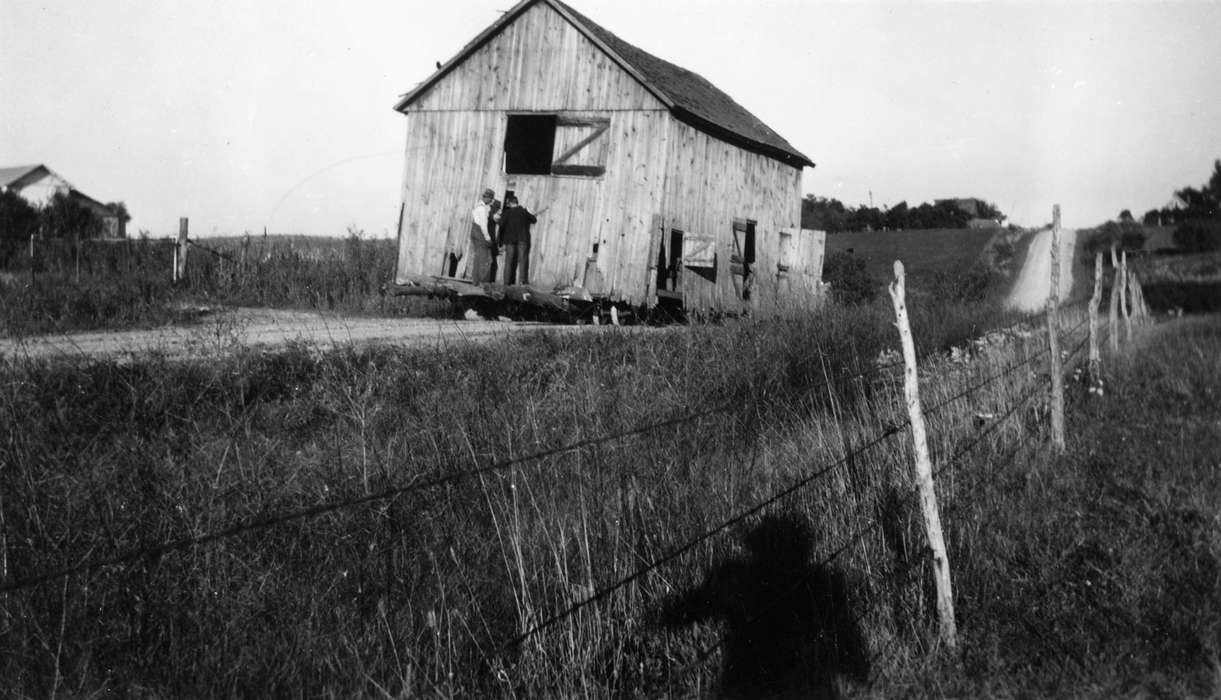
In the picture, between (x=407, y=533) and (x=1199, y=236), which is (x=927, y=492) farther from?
(x=1199, y=236)

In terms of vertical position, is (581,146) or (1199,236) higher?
(1199,236)

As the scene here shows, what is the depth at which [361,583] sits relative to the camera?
14.1 ft

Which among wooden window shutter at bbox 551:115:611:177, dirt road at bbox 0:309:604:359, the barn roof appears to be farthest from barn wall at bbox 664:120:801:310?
dirt road at bbox 0:309:604:359

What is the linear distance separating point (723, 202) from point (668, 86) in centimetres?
269

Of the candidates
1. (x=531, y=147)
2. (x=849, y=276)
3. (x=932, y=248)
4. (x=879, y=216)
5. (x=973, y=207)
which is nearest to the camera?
(x=531, y=147)

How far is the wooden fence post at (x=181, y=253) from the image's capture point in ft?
58.6

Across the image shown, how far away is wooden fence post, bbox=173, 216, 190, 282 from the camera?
58.6 ft

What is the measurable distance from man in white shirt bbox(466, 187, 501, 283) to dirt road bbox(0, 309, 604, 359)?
1.89m

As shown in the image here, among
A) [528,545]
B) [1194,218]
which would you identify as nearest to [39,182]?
[1194,218]

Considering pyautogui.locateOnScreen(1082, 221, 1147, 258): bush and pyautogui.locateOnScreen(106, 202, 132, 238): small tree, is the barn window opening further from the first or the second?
pyautogui.locateOnScreen(106, 202, 132, 238): small tree

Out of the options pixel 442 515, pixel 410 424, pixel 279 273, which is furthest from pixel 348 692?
pixel 279 273

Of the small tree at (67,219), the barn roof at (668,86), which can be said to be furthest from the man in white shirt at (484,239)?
the small tree at (67,219)

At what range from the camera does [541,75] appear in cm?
1597

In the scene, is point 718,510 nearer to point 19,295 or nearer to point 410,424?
point 410,424
